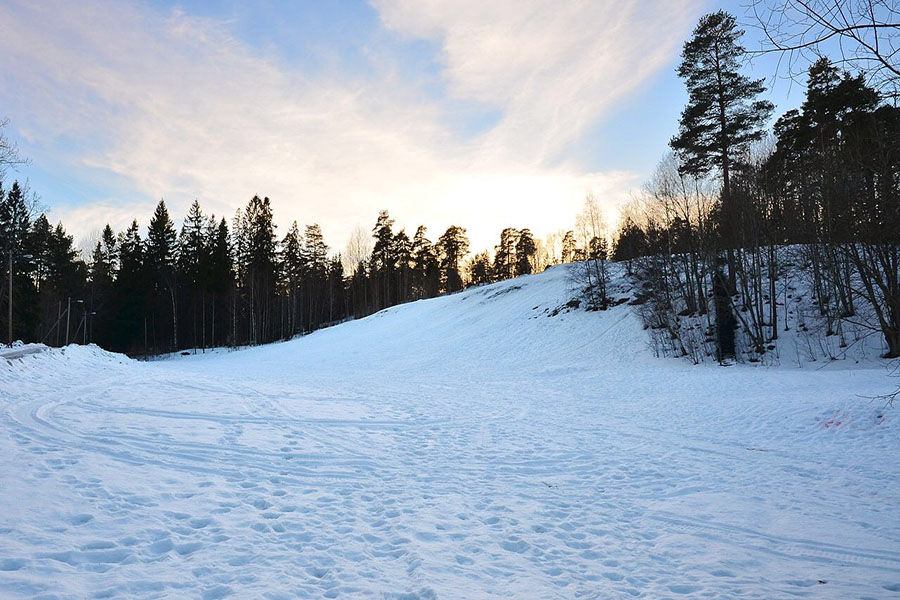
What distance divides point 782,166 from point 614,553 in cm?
2019

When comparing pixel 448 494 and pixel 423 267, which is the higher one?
pixel 423 267

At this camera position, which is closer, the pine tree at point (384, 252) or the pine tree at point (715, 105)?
the pine tree at point (715, 105)

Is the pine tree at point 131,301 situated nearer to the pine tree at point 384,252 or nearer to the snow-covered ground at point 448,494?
the pine tree at point 384,252

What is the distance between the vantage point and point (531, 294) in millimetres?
35281

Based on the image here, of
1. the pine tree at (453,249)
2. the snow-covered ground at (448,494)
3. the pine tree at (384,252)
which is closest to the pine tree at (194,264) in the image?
the pine tree at (384,252)

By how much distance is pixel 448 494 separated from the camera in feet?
16.3

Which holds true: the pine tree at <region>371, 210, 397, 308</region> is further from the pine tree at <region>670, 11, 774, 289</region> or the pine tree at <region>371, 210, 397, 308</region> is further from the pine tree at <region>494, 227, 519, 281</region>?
the pine tree at <region>670, 11, 774, 289</region>

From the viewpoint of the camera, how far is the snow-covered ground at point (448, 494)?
315cm

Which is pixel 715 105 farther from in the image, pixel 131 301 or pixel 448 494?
pixel 131 301

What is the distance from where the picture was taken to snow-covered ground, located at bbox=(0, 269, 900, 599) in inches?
124

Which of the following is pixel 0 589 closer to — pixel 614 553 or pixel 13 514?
pixel 13 514

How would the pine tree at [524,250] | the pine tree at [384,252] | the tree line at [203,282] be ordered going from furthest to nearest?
the pine tree at [524,250] < the pine tree at [384,252] < the tree line at [203,282]

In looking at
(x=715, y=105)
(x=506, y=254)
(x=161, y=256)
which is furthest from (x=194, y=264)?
(x=715, y=105)

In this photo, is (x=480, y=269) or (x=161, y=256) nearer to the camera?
(x=161, y=256)
